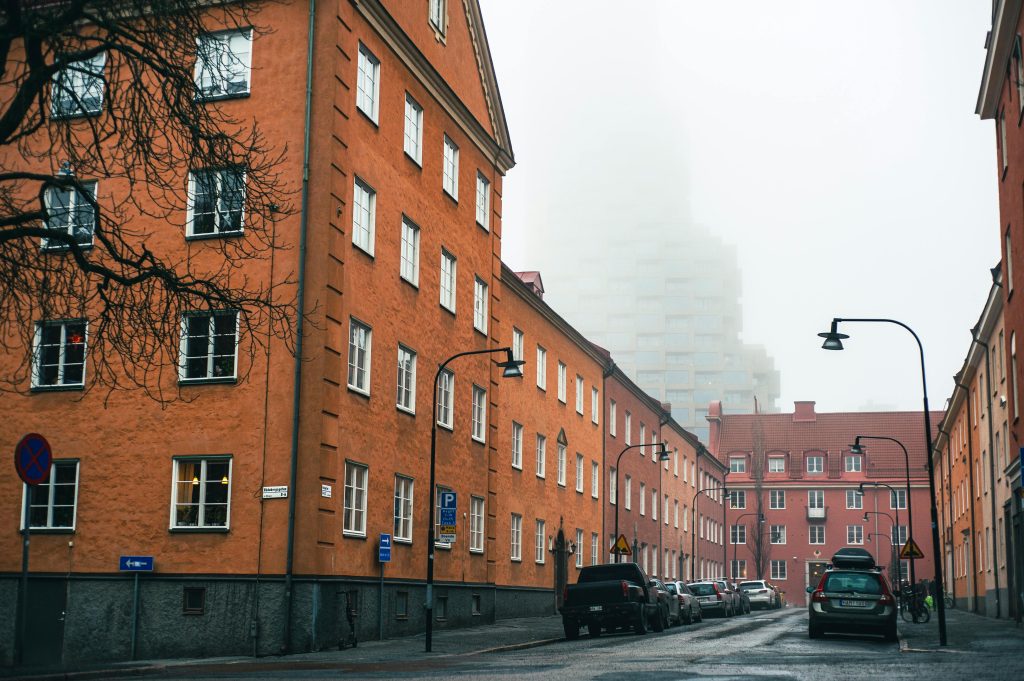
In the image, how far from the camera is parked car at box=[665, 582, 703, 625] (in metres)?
39.5

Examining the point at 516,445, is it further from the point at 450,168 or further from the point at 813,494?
the point at 813,494

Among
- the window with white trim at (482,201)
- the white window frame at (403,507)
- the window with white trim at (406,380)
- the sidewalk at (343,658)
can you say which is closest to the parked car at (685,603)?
the sidewalk at (343,658)

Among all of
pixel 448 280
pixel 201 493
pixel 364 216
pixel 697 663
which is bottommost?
pixel 697 663

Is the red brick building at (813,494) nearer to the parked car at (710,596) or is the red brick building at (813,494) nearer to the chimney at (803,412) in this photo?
the chimney at (803,412)

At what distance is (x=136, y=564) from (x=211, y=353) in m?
4.53

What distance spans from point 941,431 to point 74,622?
54.5 meters

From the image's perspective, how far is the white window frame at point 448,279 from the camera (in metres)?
32.8

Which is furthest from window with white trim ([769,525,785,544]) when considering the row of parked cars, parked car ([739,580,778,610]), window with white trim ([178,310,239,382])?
window with white trim ([178,310,239,382])

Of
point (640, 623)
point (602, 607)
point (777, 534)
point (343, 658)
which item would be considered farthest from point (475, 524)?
point (777, 534)

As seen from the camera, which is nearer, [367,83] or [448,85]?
[367,83]

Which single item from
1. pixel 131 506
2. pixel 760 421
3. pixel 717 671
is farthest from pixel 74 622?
pixel 760 421

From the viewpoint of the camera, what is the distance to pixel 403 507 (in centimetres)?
2920

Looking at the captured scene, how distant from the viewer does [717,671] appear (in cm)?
1658

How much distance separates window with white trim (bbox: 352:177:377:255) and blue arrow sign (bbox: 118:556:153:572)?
26.1 ft
